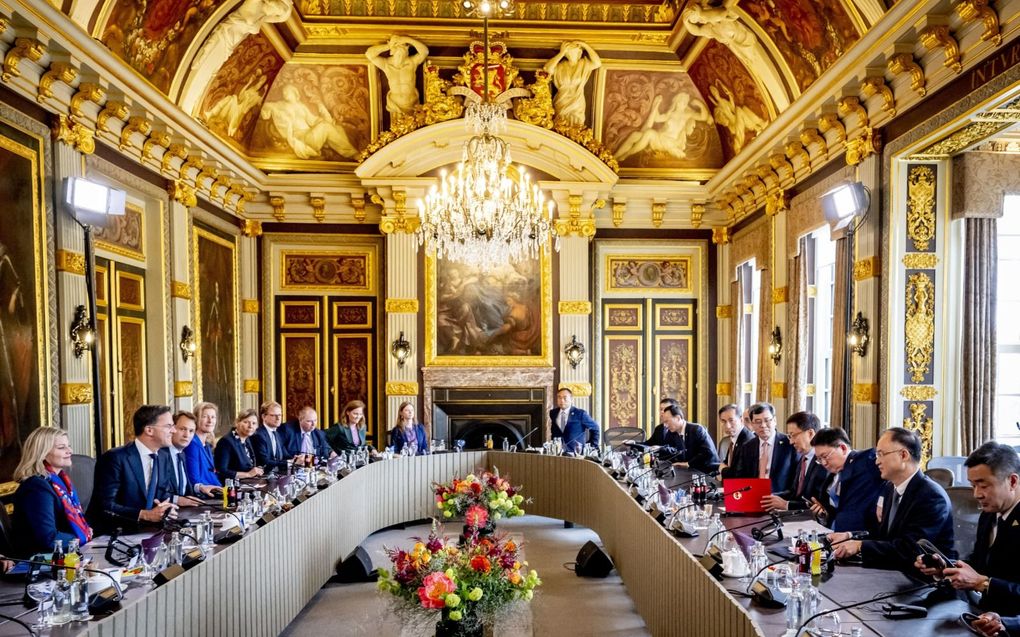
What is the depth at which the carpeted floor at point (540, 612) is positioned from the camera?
16.0 feet

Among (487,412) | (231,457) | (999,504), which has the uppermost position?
(999,504)

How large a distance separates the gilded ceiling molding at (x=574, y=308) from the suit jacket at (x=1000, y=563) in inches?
306

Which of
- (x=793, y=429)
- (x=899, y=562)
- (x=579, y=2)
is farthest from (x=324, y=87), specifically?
(x=899, y=562)

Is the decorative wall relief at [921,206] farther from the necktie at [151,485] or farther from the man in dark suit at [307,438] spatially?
the necktie at [151,485]

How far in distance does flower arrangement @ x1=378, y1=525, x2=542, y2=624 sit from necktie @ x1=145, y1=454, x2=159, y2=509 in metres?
2.34

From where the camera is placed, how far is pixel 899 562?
3.35 metres

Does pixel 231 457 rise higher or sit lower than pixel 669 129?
lower

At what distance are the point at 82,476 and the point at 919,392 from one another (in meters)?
6.87

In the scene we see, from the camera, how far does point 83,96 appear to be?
6207 mm

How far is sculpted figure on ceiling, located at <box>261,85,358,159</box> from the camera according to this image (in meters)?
10.6

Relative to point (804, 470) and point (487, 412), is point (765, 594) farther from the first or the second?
point (487, 412)

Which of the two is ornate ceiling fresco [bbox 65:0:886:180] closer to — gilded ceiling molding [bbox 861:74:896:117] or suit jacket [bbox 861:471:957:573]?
gilded ceiling molding [bbox 861:74:896:117]

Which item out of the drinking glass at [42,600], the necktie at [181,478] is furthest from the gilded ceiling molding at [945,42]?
the necktie at [181,478]

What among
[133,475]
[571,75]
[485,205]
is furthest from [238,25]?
[133,475]
